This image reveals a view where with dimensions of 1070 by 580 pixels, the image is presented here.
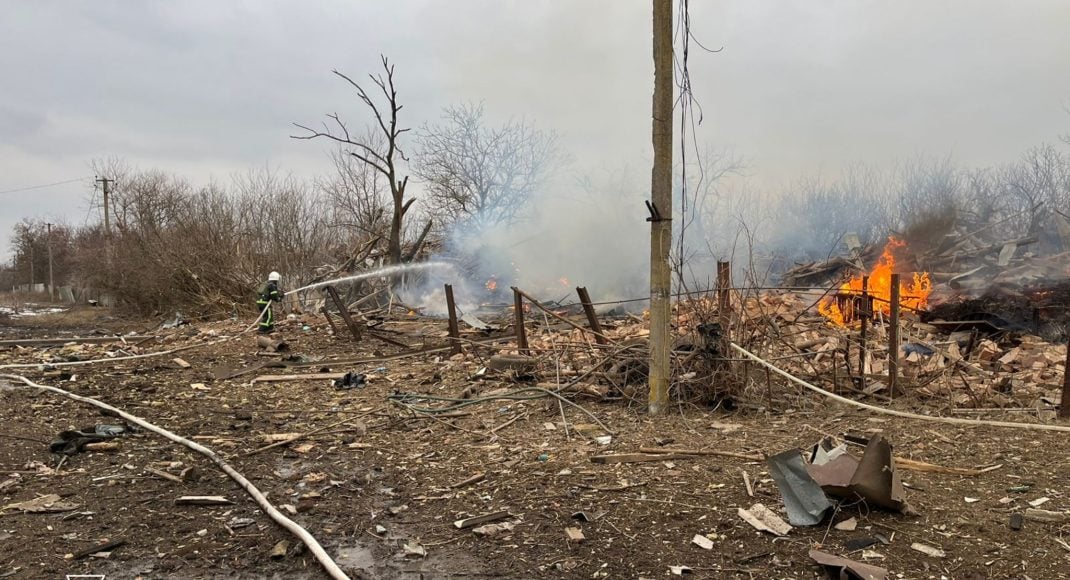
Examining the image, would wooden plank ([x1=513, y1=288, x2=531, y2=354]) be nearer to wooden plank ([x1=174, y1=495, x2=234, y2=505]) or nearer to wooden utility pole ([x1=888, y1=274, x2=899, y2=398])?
wooden utility pole ([x1=888, y1=274, x2=899, y2=398])

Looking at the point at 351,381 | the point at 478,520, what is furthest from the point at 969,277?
the point at 478,520

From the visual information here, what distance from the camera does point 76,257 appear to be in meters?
36.3

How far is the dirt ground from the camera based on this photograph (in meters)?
3.39

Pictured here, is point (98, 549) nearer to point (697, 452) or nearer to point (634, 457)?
point (634, 457)

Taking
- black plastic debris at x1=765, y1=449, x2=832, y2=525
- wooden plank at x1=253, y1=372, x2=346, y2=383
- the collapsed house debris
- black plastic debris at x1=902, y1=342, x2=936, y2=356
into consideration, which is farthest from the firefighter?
black plastic debris at x1=765, y1=449, x2=832, y2=525

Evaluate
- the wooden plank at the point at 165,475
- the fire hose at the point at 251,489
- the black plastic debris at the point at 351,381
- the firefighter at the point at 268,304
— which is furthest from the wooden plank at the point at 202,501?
the firefighter at the point at 268,304

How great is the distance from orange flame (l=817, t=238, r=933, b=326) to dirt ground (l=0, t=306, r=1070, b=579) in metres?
5.98

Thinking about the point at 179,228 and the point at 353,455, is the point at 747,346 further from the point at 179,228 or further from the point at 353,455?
the point at 179,228

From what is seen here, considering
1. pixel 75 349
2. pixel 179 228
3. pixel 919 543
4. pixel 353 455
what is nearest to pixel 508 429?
pixel 353 455

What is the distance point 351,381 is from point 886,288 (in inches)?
476

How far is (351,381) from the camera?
352 inches

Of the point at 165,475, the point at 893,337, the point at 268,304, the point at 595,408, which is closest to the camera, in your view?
the point at 165,475

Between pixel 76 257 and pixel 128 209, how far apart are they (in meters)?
3.79

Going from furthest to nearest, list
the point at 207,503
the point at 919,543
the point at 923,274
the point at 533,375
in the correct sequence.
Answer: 1. the point at 923,274
2. the point at 533,375
3. the point at 207,503
4. the point at 919,543
